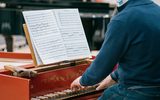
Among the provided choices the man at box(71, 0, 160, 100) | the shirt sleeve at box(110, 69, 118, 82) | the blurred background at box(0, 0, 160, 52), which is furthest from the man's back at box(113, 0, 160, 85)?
the blurred background at box(0, 0, 160, 52)

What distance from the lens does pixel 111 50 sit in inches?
82.4

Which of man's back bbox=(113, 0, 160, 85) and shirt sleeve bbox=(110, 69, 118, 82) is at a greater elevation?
man's back bbox=(113, 0, 160, 85)

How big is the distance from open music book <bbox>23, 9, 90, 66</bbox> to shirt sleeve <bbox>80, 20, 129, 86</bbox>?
0.46m

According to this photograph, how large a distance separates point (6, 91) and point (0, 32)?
209 inches

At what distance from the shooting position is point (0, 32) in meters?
7.56

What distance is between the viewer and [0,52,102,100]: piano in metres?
2.31

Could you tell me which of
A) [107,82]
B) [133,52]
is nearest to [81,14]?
[107,82]

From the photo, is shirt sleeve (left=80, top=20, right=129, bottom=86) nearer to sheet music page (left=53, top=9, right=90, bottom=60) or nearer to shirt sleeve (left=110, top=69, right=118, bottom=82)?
shirt sleeve (left=110, top=69, right=118, bottom=82)

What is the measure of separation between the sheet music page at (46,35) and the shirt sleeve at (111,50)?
0.45 m

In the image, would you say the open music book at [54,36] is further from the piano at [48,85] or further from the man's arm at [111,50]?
the man's arm at [111,50]

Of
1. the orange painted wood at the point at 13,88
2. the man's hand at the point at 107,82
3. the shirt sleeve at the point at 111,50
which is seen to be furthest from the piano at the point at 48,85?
the shirt sleeve at the point at 111,50

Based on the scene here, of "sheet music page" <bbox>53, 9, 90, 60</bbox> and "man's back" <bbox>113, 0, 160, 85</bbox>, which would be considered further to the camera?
"sheet music page" <bbox>53, 9, 90, 60</bbox>

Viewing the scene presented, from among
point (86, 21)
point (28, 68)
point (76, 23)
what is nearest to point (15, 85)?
point (28, 68)

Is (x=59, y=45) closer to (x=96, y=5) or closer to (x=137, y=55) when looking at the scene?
(x=137, y=55)
